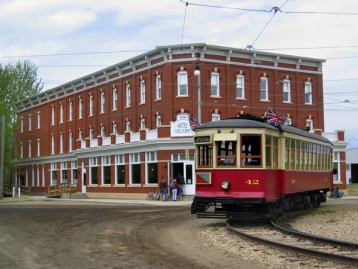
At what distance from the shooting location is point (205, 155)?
18.2 m

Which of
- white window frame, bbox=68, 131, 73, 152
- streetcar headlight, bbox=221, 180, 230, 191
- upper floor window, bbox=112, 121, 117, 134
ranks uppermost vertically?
upper floor window, bbox=112, 121, 117, 134

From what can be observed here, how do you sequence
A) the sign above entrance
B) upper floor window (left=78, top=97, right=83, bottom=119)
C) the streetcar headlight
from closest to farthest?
1. the streetcar headlight
2. the sign above entrance
3. upper floor window (left=78, top=97, right=83, bottom=119)

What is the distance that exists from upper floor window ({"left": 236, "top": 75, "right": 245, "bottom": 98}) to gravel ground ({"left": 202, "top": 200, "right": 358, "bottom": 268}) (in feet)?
→ 77.9

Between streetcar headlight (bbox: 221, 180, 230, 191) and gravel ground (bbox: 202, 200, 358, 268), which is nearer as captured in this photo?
gravel ground (bbox: 202, 200, 358, 268)

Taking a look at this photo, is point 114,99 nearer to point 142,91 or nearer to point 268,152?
point 142,91

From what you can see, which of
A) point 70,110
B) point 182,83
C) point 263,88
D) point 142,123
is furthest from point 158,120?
point 70,110

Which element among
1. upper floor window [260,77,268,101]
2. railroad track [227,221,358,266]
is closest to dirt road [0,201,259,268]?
railroad track [227,221,358,266]

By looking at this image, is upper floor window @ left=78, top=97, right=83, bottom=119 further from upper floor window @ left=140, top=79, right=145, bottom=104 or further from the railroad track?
the railroad track

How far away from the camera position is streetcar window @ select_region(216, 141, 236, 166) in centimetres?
1767

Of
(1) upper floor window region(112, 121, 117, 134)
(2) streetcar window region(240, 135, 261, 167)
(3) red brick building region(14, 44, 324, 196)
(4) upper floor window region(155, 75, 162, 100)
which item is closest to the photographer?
(2) streetcar window region(240, 135, 261, 167)

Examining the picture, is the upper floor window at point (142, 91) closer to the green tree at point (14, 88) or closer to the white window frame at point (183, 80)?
the white window frame at point (183, 80)

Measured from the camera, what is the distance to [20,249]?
13.1 m

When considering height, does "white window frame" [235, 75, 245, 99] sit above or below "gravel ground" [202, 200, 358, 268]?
above

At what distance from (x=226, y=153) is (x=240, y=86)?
28963mm
